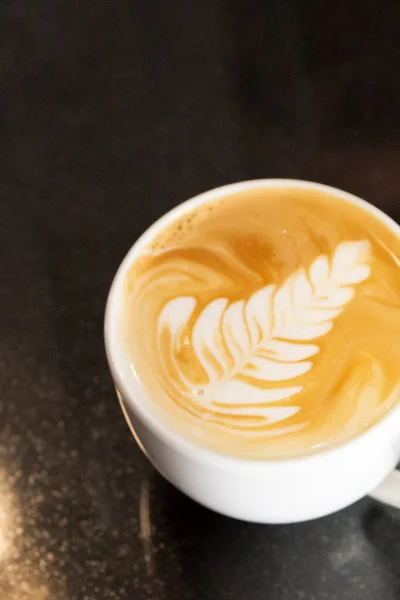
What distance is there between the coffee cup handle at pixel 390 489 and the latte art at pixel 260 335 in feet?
0.36

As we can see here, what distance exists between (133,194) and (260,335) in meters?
0.38

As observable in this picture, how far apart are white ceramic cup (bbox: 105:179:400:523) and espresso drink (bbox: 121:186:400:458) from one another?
0.03 ft

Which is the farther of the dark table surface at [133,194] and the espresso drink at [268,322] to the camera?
the dark table surface at [133,194]

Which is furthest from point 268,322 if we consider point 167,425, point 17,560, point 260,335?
point 17,560

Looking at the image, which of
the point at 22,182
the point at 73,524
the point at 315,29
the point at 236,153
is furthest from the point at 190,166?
the point at 73,524

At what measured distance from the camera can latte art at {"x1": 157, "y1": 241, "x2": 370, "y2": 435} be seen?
1.61 ft

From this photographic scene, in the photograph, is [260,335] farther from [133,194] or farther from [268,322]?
[133,194]

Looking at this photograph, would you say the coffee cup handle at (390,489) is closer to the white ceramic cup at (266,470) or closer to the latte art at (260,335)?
the white ceramic cup at (266,470)

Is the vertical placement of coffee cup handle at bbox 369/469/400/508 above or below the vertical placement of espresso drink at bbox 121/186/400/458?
below

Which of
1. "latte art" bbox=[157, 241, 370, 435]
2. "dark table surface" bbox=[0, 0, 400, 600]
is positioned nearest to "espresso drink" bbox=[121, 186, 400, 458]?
"latte art" bbox=[157, 241, 370, 435]

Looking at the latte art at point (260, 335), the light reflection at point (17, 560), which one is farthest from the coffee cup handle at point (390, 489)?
the light reflection at point (17, 560)

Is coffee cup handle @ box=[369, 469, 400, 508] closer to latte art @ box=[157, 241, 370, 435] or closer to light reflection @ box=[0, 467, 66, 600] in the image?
latte art @ box=[157, 241, 370, 435]

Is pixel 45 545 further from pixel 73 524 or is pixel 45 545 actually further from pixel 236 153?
pixel 236 153

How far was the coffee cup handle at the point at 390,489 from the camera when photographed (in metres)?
0.53
